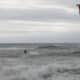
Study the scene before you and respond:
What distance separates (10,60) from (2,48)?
0.16 m

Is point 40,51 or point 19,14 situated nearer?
point 19,14

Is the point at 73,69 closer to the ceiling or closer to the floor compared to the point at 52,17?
closer to the floor

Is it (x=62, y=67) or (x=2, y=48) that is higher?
(x=2, y=48)

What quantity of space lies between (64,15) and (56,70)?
1.98 feet

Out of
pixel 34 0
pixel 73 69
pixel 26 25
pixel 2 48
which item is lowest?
pixel 73 69

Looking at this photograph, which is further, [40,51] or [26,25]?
[40,51]

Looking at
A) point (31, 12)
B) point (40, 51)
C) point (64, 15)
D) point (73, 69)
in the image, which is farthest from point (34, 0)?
point (73, 69)

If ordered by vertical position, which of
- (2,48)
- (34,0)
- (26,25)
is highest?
(34,0)

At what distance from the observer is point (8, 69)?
342 centimetres

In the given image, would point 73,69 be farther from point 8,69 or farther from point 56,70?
point 8,69

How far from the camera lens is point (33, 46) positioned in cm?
346

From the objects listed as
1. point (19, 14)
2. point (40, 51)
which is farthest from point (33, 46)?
point (19, 14)

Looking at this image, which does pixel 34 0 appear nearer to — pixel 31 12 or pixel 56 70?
pixel 31 12

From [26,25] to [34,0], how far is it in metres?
0.28
